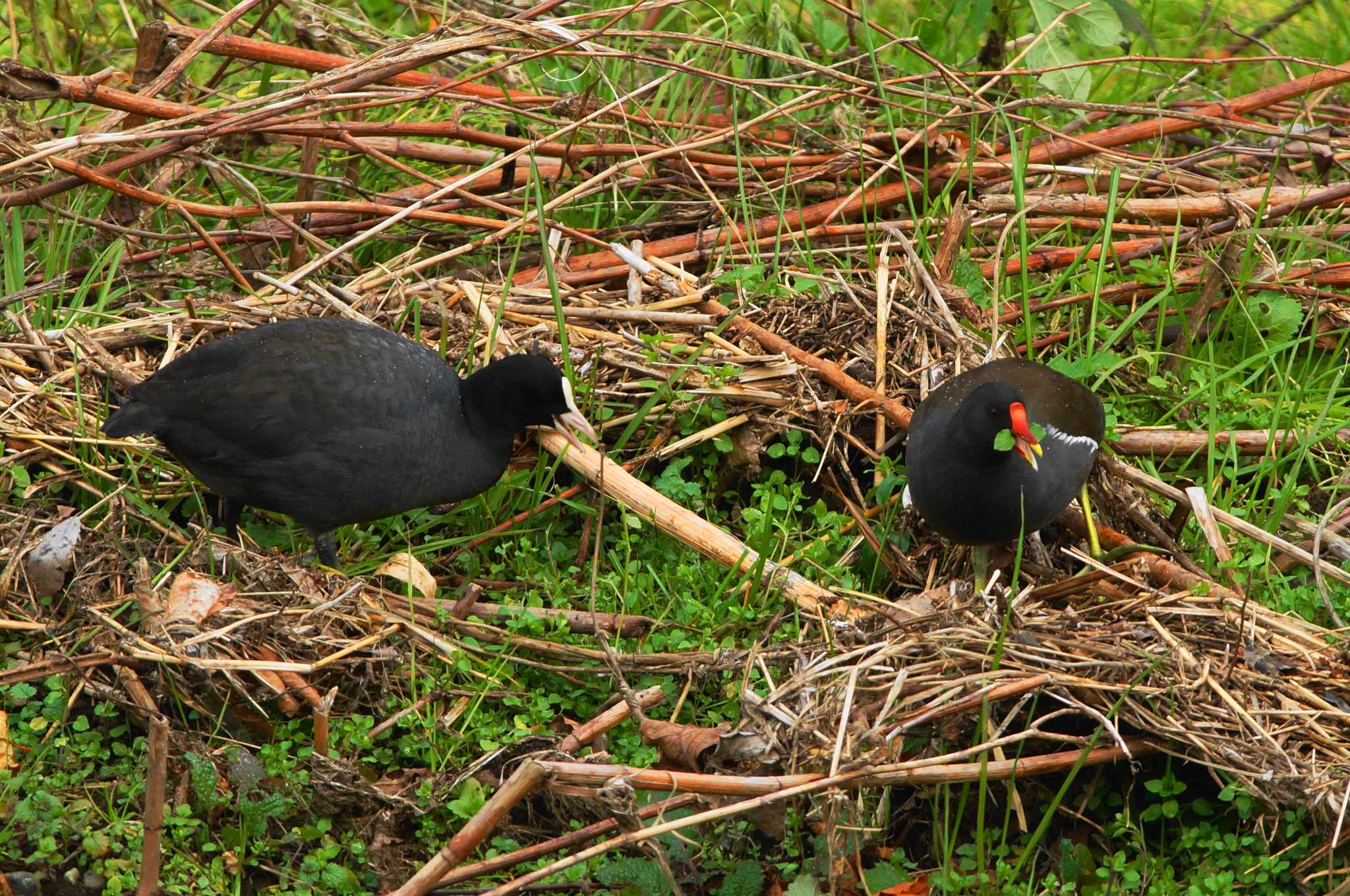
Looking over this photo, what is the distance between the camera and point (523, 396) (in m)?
3.52

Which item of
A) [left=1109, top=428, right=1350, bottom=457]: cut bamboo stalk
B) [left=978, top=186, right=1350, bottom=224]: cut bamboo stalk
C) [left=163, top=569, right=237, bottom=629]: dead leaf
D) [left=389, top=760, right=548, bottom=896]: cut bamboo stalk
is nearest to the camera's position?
[left=389, top=760, right=548, bottom=896]: cut bamboo stalk

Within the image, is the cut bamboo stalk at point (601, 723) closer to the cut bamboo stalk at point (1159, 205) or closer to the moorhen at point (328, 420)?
the moorhen at point (328, 420)

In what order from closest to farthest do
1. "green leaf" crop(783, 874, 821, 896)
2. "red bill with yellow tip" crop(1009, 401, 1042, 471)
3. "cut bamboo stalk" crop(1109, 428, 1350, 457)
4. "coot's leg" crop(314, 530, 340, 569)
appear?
"green leaf" crop(783, 874, 821, 896)
"red bill with yellow tip" crop(1009, 401, 1042, 471)
"coot's leg" crop(314, 530, 340, 569)
"cut bamboo stalk" crop(1109, 428, 1350, 457)

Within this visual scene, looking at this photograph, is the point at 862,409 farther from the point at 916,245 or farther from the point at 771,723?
the point at 771,723

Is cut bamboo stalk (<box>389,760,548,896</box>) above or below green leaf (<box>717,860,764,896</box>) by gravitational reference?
above

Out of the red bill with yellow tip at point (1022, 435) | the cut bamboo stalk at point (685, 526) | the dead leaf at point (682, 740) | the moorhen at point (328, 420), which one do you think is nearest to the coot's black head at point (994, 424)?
the red bill with yellow tip at point (1022, 435)

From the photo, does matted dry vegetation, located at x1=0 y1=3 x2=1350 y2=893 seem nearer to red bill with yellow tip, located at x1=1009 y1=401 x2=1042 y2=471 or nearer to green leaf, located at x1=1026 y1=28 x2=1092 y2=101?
green leaf, located at x1=1026 y1=28 x2=1092 y2=101

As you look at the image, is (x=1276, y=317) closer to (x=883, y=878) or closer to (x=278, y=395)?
(x=883, y=878)

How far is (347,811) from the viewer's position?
2.80m

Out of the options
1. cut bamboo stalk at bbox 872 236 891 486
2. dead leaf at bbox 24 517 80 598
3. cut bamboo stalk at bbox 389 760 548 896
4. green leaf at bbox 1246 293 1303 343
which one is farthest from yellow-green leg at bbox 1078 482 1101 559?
dead leaf at bbox 24 517 80 598

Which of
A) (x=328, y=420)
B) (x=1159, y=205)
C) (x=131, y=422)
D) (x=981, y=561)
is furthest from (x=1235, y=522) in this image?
(x=131, y=422)

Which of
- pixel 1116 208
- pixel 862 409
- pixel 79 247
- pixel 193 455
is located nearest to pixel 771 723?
pixel 862 409

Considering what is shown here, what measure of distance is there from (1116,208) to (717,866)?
104 inches

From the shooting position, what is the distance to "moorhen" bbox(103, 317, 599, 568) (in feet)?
10.9
